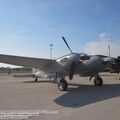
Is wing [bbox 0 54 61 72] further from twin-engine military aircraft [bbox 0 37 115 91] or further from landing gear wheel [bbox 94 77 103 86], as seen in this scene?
landing gear wheel [bbox 94 77 103 86]

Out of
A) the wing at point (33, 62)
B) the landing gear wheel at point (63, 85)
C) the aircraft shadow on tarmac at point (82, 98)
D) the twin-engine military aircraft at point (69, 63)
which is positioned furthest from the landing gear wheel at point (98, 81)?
the aircraft shadow on tarmac at point (82, 98)

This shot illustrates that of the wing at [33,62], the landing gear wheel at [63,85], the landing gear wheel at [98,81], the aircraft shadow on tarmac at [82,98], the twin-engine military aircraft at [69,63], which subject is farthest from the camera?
the landing gear wheel at [98,81]

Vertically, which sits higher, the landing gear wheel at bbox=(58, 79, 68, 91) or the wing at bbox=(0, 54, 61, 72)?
the wing at bbox=(0, 54, 61, 72)

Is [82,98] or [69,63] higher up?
[69,63]

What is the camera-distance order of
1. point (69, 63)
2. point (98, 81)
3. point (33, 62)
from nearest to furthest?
1. point (69, 63)
2. point (33, 62)
3. point (98, 81)

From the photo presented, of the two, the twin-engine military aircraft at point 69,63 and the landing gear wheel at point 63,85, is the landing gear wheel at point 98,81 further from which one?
the landing gear wheel at point 63,85

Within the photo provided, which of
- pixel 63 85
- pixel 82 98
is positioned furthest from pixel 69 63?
pixel 82 98

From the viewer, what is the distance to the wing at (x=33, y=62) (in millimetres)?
15913

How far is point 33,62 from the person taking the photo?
17125 millimetres

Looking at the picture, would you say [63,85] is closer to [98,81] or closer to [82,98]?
[82,98]

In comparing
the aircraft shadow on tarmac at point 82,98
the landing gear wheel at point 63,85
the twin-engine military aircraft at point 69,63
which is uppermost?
the twin-engine military aircraft at point 69,63

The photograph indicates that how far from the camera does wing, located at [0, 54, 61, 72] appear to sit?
15913 mm

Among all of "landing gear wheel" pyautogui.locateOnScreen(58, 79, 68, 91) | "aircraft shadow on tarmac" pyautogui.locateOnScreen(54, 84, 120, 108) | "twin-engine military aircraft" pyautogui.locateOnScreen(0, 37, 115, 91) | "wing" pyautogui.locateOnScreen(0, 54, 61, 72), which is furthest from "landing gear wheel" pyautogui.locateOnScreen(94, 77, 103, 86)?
"aircraft shadow on tarmac" pyautogui.locateOnScreen(54, 84, 120, 108)

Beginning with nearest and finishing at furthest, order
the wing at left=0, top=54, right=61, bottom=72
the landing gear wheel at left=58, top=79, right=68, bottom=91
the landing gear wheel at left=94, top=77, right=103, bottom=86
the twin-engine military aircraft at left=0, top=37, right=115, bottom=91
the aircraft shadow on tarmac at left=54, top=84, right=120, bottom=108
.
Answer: the aircraft shadow on tarmac at left=54, top=84, right=120, bottom=108, the landing gear wheel at left=58, top=79, right=68, bottom=91, the twin-engine military aircraft at left=0, top=37, right=115, bottom=91, the wing at left=0, top=54, right=61, bottom=72, the landing gear wheel at left=94, top=77, right=103, bottom=86
